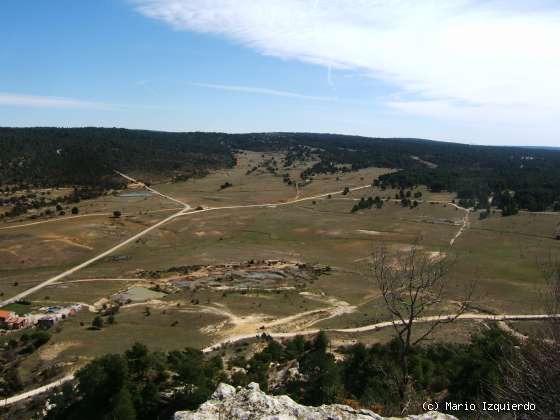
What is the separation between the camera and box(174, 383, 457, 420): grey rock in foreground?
1148cm

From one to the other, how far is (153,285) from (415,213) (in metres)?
70.0

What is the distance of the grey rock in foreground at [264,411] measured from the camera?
452 inches

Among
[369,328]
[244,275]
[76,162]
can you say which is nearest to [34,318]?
[244,275]

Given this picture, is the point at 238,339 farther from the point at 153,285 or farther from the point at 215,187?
the point at 215,187

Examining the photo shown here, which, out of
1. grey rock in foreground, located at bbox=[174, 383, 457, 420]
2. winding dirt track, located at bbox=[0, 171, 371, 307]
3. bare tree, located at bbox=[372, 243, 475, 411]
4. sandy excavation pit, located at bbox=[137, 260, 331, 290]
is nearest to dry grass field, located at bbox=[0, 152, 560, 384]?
sandy excavation pit, located at bbox=[137, 260, 331, 290]

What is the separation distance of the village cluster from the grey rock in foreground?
3646 cm

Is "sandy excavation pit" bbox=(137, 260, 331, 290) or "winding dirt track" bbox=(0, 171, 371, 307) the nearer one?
"winding dirt track" bbox=(0, 171, 371, 307)

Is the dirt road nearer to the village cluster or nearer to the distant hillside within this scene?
the village cluster

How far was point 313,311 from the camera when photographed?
4850 centimetres

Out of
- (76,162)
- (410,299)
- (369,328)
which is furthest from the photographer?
(76,162)

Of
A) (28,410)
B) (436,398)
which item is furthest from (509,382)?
(28,410)

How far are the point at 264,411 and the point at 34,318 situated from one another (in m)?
39.9

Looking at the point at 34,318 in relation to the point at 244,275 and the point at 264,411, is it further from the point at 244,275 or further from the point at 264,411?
the point at 264,411

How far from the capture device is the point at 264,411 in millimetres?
11648
